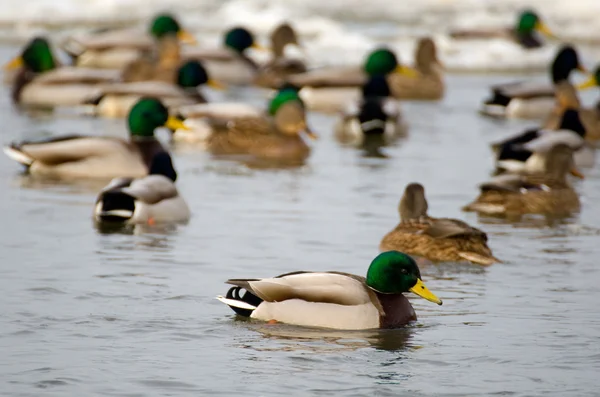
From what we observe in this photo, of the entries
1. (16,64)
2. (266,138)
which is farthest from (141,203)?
(16,64)

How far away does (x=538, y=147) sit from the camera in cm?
1572

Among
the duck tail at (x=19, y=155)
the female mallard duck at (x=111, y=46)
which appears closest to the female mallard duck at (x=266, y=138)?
the duck tail at (x=19, y=155)

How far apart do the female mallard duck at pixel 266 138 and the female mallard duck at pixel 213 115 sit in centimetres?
14

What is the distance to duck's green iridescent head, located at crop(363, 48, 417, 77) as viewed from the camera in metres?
22.6

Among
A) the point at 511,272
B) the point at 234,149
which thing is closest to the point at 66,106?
the point at 234,149

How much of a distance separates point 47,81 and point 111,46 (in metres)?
5.41

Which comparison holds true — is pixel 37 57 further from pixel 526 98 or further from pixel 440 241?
pixel 440 241

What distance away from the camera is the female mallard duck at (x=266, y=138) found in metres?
17.3

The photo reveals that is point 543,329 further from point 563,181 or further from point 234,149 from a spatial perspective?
point 234,149

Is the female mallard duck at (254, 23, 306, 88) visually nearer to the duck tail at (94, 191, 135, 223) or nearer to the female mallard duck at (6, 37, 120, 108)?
the female mallard duck at (6, 37, 120, 108)

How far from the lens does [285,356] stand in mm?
8102

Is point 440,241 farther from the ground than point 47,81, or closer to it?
closer to it

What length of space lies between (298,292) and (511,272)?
251 cm

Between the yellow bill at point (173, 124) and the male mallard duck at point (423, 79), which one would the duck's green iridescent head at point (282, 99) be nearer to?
the yellow bill at point (173, 124)
